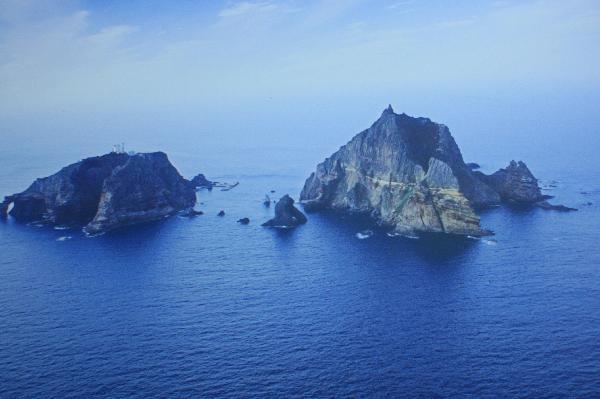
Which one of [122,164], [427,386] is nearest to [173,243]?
[122,164]

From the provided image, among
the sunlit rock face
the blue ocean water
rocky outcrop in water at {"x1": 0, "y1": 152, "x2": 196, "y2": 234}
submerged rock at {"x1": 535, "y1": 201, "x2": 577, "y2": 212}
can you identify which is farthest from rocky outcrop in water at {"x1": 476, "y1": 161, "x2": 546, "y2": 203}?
rocky outcrop in water at {"x1": 0, "y1": 152, "x2": 196, "y2": 234}

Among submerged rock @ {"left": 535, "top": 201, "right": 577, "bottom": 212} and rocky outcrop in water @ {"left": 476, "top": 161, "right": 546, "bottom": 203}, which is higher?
rocky outcrop in water @ {"left": 476, "top": 161, "right": 546, "bottom": 203}

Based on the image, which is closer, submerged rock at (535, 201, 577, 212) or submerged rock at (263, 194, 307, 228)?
submerged rock at (535, 201, 577, 212)

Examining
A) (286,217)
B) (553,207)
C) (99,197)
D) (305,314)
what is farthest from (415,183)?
(99,197)

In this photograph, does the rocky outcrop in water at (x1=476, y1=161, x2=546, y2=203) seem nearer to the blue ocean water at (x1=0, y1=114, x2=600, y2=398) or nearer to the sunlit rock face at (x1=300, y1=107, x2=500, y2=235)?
the sunlit rock face at (x1=300, y1=107, x2=500, y2=235)

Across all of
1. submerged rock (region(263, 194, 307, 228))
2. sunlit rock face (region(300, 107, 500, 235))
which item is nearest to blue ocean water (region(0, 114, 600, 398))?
submerged rock (region(263, 194, 307, 228))

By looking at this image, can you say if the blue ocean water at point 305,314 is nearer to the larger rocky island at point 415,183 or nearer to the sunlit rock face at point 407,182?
the sunlit rock face at point 407,182

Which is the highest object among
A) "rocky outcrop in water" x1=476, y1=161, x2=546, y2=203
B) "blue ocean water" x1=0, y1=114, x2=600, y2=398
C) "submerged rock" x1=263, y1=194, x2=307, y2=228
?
"rocky outcrop in water" x1=476, y1=161, x2=546, y2=203

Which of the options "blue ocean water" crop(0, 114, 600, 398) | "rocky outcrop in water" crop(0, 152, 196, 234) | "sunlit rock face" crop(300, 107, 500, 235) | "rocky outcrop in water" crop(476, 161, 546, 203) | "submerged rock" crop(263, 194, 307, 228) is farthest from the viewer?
"rocky outcrop in water" crop(476, 161, 546, 203)

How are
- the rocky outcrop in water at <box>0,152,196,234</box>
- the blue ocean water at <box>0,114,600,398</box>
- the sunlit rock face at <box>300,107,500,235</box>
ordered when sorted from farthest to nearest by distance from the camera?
the rocky outcrop in water at <box>0,152,196,234</box> < the sunlit rock face at <box>300,107,500,235</box> < the blue ocean water at <box>0,114,600,398</box>
